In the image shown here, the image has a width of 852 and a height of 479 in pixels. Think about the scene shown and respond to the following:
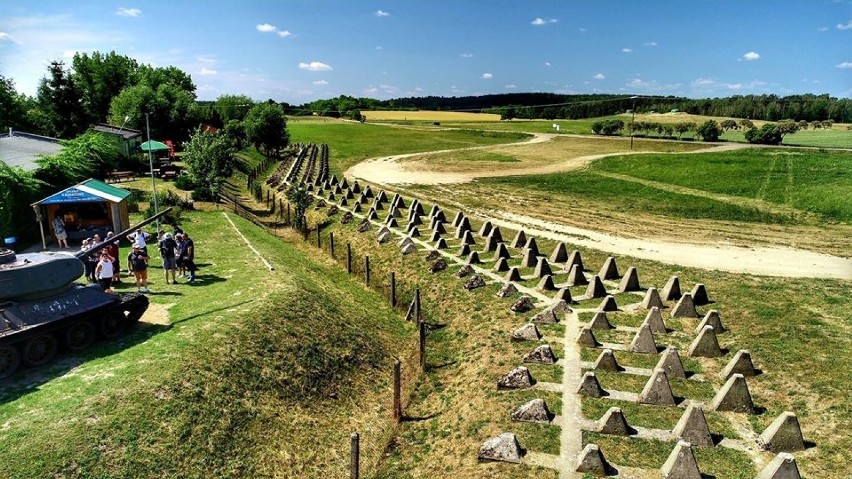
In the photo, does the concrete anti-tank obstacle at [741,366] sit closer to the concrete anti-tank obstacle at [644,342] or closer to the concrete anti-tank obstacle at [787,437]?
the concrete anti-tank obstacle at [644,342]

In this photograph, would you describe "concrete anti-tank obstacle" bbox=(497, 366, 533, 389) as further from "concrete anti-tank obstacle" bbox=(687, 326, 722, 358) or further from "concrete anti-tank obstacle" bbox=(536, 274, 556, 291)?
"concrete anti-tank obstacle" bbox=(536, 274, 556, 291)

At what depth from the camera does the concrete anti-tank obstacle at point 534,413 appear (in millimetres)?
13914

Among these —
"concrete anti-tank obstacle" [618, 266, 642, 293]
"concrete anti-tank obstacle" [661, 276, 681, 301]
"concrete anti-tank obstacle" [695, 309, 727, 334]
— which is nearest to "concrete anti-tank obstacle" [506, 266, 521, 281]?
"concrete anti-tank obstacle" [618, 266, 642, 293]

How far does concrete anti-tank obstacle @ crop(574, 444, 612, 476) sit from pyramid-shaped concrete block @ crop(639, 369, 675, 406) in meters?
3.26

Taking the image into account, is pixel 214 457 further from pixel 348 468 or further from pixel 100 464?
pixel 348 468

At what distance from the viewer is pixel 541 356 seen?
55.5ft

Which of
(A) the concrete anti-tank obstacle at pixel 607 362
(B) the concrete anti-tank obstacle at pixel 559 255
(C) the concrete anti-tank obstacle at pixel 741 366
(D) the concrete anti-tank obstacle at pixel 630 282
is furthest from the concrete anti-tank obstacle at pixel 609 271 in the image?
(C) the concrete anti-tank obstacle at pixel 741 366

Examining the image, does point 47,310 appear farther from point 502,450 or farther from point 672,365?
point 672,365

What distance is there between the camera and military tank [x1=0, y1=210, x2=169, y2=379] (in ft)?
45.6

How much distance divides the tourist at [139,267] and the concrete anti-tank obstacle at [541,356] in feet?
45.0

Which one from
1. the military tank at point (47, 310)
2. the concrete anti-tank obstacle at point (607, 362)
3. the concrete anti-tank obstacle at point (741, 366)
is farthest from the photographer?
the concrete anti-tank obstacle at point (607, 362)

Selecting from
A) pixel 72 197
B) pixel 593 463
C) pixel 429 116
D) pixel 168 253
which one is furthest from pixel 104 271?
pixel 429 116

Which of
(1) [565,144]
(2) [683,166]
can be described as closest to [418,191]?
(2) [683,166]

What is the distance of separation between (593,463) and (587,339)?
6.48 m
